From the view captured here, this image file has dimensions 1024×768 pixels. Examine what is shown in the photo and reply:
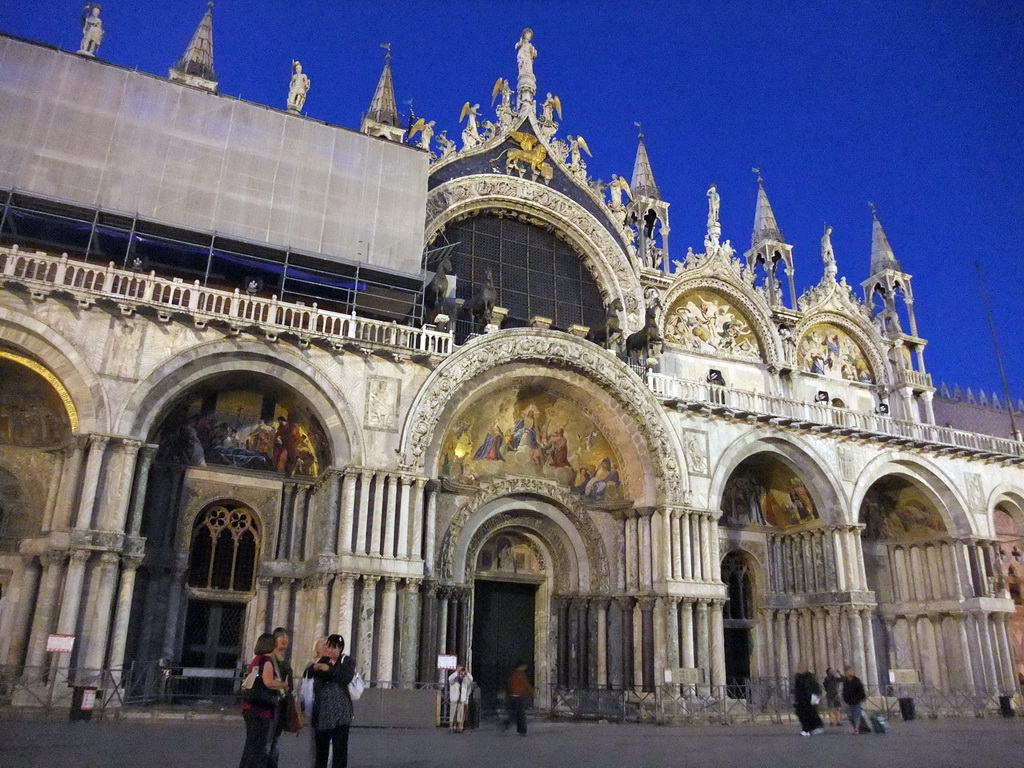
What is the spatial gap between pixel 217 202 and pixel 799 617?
20.7m

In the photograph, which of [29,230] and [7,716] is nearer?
[7,716]

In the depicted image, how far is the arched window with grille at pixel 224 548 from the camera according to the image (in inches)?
769

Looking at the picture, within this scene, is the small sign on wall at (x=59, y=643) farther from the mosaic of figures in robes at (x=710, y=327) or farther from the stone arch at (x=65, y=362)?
the mosaic of figures in robes at (x=710, y=327)

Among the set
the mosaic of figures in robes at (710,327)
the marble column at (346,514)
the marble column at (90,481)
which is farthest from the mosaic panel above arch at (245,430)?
the mosaic of figures in robes at (710,327)

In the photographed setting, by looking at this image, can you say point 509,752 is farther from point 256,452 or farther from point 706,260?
point 706,260

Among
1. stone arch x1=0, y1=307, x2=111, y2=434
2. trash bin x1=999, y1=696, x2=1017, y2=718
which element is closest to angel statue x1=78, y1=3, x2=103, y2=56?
stone arch x1=0, y1=307, x2=111, y2=434

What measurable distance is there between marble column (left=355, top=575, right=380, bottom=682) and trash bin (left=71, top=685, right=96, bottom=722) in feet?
16.5

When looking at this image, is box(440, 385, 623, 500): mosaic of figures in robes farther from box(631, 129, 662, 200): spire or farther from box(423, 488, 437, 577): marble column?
box(631, 129, 662, 200): spire

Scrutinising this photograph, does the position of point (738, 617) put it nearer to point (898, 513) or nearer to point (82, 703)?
point (898, 513)

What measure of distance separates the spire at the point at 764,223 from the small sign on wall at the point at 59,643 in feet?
85.5

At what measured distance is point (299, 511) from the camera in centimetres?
2039

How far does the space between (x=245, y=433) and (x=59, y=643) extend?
6.51m

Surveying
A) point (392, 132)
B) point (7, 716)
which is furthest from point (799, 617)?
point (7, 716)

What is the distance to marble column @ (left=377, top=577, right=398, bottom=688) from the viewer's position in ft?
58.2
